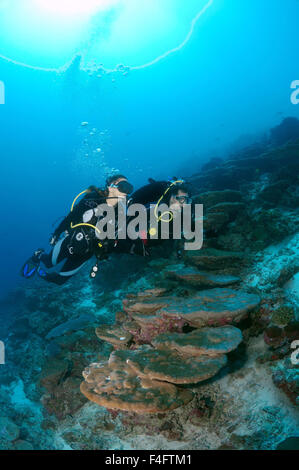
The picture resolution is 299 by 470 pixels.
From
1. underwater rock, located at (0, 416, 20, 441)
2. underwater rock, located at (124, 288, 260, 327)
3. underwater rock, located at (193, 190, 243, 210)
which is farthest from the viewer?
underwater rock, located at (193, 190, 243, 210)

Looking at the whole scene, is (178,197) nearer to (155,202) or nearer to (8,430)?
(155,202)

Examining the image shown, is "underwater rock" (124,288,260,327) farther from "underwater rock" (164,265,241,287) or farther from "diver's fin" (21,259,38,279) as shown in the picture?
"diver's fin" (21,259,38,279)

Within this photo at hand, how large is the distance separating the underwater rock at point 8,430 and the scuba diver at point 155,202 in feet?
13.3

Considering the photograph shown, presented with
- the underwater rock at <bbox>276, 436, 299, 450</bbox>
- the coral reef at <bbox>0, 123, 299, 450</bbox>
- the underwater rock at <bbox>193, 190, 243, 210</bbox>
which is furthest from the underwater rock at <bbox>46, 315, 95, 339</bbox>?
the underwater rock at <bbox>193, 190, 243, 210</bbox>

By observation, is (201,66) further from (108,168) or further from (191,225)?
(191,225)

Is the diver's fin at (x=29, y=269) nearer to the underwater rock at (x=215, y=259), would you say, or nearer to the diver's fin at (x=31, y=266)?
the diver's fin at (x=31, y=266)

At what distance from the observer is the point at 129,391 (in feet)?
9.30

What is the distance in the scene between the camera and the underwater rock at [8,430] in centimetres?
431

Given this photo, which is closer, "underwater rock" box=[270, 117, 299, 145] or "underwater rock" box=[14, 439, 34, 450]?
"underwater rock" box=[14, 439, 34, 450]

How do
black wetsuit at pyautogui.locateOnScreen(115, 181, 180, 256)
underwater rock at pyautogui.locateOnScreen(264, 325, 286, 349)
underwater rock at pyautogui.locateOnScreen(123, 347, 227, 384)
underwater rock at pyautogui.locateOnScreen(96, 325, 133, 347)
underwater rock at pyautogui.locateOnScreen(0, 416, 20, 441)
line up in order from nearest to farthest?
underwater rock at pyautogui.locateOnScreen(123, 347, 227, 384)
underwater rock at pyautogui.locateOnScreen(264, 325, 286, 349)
underwater rock at pyautogui.locateOnScreen(96, 325, 133, 347)
underwater rock at pyautogui.locateOnScreen(0, 416, 20, 441)
black wetsuit at pyautogui.locateOnScreen(115, 181, 180, 256)

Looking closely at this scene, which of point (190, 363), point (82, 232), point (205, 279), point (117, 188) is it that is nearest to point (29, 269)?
point (82, 232)

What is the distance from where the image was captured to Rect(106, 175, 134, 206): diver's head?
5578 millimetres

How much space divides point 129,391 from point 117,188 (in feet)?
13.8

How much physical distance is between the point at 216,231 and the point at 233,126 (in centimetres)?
7234
